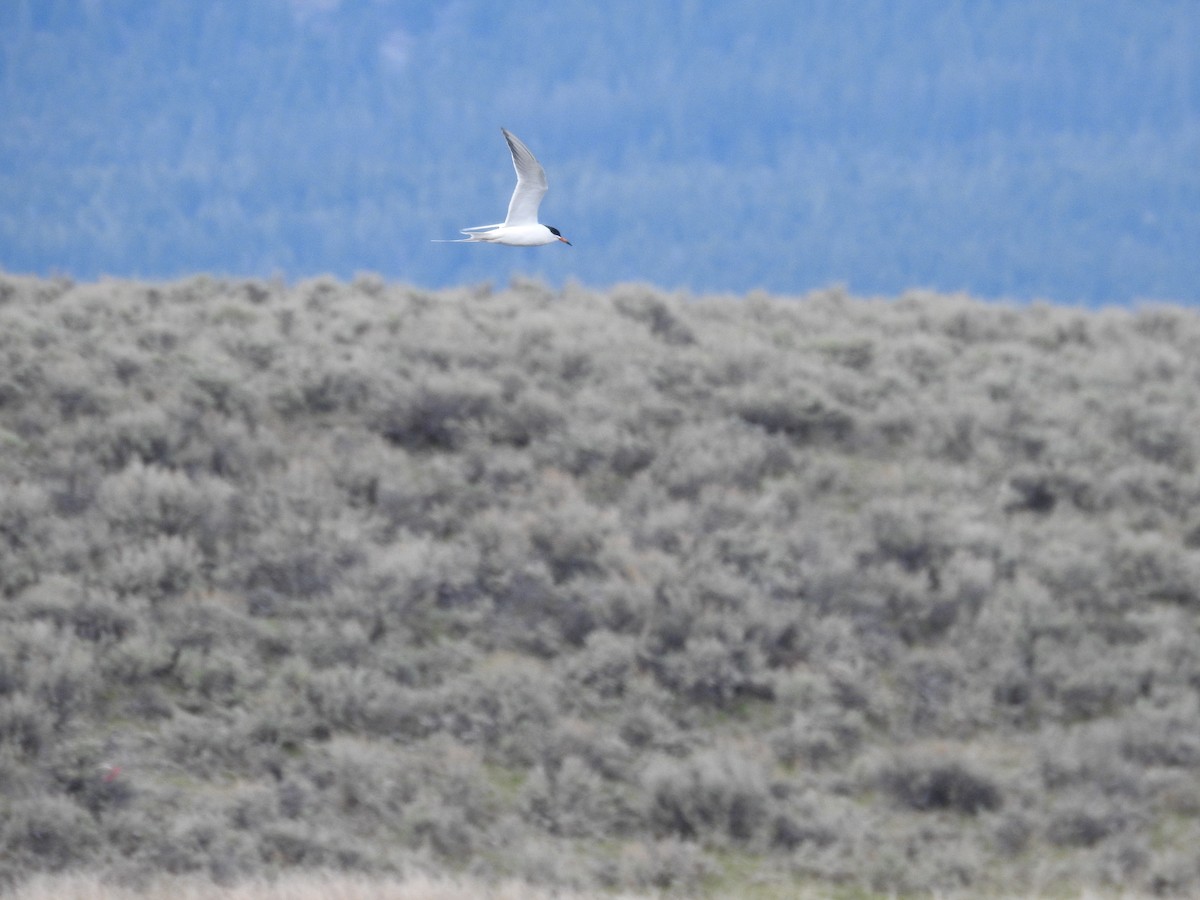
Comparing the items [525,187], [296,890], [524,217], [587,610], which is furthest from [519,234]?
[296,890]

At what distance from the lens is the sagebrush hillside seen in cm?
948

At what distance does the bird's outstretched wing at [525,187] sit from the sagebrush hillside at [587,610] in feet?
10.3

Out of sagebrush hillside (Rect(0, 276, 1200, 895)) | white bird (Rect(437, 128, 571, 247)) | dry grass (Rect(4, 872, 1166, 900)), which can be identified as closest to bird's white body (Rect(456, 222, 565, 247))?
white bird (Rect(437, 128, 571, 247))

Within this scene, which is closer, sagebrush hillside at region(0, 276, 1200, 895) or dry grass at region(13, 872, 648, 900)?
dry grass at region(13, 872, 648, 900)

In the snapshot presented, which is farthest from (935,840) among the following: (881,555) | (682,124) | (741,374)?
(682,124)

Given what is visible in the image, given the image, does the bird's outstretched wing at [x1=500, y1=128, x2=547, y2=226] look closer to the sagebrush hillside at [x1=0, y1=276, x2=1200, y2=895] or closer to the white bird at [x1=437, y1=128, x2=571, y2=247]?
the white bird at [x1=437, y1=128, x2=571, y2=247]

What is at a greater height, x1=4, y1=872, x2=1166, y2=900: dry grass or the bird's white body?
the bird's white body

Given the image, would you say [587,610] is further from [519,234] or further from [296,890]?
[296,890]

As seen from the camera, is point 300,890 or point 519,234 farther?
point 519,234

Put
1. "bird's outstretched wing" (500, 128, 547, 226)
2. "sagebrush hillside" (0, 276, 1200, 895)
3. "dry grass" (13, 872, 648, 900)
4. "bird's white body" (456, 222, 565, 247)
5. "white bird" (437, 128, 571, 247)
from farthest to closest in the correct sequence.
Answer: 1. "bird's white body" (456, 222, 565, 247)
2. "white bird" (437, 128, 571, 247)
3. "bird's outstretched wing" (500, 128, 547, 226)
4. "sagebrush hillside" (0, 276, 1200, 895)
5. "dry grass" (13, 872, 648, 900)

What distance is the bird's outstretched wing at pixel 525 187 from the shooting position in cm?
1042

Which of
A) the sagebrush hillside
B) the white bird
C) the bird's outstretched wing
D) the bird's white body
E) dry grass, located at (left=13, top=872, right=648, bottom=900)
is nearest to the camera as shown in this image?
dry grass, located at (left=13, top=872, right=648, bottom=900)

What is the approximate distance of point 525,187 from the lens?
10781 mm

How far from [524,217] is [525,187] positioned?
281 mm
